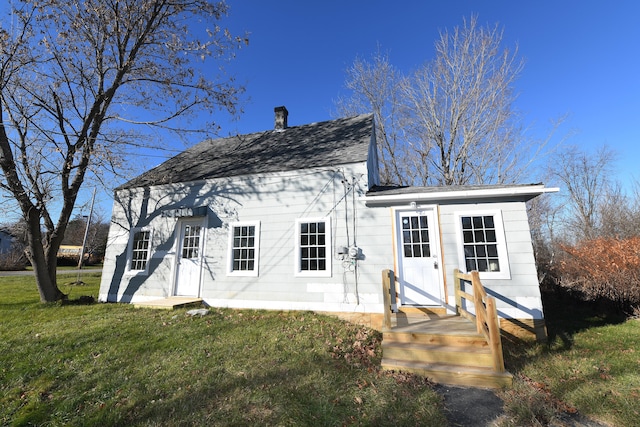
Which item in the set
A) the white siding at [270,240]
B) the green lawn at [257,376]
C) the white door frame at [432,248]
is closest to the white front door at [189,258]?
the white siding at [270,240]

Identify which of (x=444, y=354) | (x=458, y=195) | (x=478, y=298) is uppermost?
(x=458, y=195)

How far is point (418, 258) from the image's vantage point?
21.5ft

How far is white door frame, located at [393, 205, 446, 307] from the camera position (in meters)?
6.27

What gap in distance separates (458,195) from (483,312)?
8.87 feet

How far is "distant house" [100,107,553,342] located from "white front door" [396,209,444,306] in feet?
0.08

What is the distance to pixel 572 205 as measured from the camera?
66.3 feet

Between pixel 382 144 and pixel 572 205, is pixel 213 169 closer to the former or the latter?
pixel 382 144

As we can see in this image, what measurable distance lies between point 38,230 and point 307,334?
859cm

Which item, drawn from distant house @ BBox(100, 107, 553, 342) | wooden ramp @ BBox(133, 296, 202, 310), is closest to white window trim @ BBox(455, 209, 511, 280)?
distant house @ BBox(100, 107, 553, 342)

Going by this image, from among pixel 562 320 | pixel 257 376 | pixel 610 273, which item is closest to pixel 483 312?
pixel 257 376

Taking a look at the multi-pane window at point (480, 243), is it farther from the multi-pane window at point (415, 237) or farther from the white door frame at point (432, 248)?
the multi-pane window at point (415, 237)

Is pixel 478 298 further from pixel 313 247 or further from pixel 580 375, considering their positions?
pixel 313 247

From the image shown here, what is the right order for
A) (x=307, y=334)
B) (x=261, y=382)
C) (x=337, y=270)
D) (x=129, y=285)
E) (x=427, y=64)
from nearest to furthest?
(x=261, y=382) < (x=307, y=334) < (x=337, y=270) < (x=129, y=285) < (x=427, y=64)

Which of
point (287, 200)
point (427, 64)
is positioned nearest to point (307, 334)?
point (287, 200)
